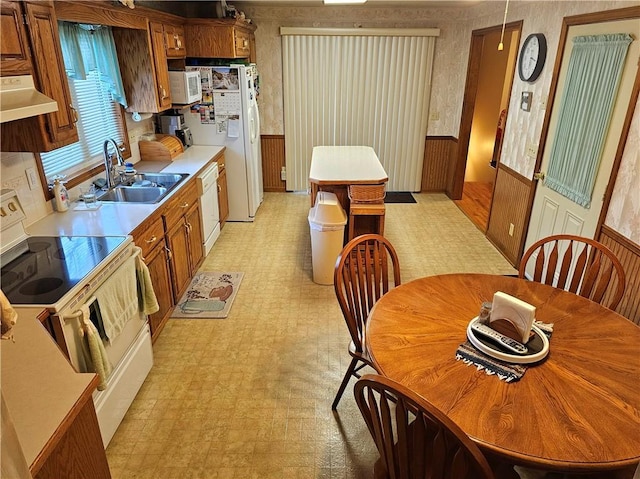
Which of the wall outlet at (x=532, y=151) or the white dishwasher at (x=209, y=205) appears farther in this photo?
the white dishwasher at (x=209, y=205)

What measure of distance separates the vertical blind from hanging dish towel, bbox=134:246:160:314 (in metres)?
3.77

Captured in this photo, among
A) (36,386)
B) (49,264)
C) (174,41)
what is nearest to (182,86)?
(174,41)

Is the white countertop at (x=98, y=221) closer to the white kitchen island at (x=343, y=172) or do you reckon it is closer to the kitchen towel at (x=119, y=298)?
the kitchen towel at (x=119, y=298)

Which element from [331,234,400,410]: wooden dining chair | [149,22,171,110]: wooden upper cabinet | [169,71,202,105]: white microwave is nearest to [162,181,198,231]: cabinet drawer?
[149,22,171,110]: wooden upper cabinet

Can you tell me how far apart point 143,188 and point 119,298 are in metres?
1.32

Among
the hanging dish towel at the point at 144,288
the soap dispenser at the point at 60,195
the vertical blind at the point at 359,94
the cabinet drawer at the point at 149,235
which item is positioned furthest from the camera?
the vertical blind at the point at 359,94

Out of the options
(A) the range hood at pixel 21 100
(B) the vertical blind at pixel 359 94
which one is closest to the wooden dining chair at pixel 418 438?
(A) the range hood at pixel 21 100

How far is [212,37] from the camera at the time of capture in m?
4.14

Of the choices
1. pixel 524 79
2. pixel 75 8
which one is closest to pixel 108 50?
pixel 75 8

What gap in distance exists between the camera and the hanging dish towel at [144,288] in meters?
2.31

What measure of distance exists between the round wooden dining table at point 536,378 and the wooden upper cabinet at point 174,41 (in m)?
3.07

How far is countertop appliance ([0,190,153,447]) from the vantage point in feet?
5.61

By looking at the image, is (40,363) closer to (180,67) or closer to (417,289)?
(417,289)

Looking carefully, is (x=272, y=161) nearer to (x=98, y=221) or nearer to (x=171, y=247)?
(x=171, y=247)
